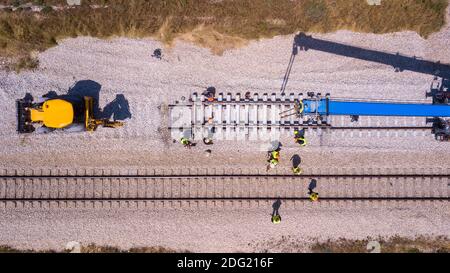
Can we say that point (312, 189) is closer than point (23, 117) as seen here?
No

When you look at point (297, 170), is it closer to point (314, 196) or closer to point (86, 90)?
point (314, 196)

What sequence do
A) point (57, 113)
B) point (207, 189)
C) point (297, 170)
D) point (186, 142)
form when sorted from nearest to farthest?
point (57, 113), point (186, 142), point (297, 170), point (207, 189)

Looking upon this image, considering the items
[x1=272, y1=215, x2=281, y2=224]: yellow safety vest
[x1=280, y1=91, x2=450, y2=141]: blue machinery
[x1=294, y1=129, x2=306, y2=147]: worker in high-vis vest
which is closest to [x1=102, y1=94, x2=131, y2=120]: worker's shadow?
[x1=280, y1=91, x2=450, y2=141]: blue machinery

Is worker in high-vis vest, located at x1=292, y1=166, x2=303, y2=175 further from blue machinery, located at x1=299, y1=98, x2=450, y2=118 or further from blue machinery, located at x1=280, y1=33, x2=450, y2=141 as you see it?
blue machinery, located at x1=299, y1=98, x2=450, y2=118

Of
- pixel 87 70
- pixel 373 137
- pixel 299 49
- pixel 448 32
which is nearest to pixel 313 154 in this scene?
pixel 373 137

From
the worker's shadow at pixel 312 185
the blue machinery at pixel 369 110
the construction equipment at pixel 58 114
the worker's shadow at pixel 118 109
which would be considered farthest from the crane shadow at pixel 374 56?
the construction equipment at pixel 58 114

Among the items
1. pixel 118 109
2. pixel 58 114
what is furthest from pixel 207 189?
pixel 58 114
